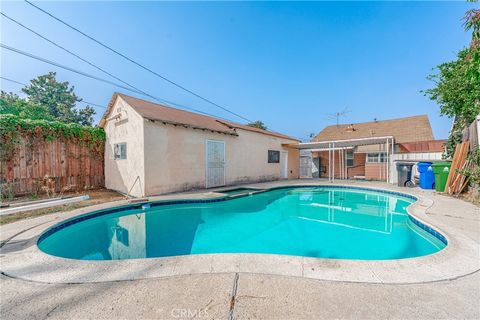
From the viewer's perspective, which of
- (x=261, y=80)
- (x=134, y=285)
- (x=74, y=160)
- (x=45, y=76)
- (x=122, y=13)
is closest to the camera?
(x=134, y=285)

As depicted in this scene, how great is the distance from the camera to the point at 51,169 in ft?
28.1

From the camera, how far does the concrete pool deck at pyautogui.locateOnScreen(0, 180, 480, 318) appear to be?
6.31ft

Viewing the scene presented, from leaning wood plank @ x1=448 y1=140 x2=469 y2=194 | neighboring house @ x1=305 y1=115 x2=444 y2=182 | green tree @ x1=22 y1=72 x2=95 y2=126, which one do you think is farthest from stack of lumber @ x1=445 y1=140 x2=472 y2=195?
green tree @ x1=22 y1=72 x2=95 y2=126

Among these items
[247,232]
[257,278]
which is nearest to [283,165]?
[247,232]

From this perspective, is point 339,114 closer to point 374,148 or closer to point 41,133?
point 374,148

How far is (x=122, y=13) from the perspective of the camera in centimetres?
819

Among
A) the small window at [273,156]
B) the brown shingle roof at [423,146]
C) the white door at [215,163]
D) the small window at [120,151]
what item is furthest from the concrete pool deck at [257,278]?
the brown shingle roof at [423,146]

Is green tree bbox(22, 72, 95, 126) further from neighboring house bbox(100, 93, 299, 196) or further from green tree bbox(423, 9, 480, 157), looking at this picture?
green tree bbox(423, 9, 480, 157)

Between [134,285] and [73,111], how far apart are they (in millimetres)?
27245

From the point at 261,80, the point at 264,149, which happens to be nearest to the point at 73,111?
the point at 261,80

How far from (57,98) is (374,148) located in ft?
104

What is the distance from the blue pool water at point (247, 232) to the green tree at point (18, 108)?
1405cm

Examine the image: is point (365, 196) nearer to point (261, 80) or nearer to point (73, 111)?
point (261, 80)

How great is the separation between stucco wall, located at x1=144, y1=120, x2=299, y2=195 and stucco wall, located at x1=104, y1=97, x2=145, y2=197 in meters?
0.38
